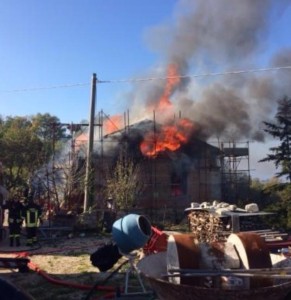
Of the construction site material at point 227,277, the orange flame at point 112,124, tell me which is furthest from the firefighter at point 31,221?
the orange flame at point 112,124

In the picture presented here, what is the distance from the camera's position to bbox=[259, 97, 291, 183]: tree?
22.8m

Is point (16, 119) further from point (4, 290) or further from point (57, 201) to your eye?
point (4, 290)

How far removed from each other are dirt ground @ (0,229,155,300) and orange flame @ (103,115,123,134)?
16180 millimetres

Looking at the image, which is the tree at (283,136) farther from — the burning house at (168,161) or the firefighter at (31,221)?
the firefighter at (31,221)

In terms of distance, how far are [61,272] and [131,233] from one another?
5.04 m

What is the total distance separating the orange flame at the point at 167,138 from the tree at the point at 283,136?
5981 mm

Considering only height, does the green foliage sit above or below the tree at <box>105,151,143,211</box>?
above

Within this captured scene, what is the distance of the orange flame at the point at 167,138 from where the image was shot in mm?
26391

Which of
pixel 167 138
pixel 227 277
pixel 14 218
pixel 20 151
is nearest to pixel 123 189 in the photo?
pixel 14 218

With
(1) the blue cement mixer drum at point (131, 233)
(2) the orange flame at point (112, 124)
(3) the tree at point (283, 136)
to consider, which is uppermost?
(2) the orange flame at point (112, 124)

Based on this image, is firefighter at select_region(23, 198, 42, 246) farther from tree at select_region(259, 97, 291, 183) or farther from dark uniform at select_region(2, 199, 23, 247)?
tree at select_region(259, 97, 291, 183)

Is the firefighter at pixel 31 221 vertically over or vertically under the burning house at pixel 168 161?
under

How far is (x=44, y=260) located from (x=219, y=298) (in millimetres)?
8331

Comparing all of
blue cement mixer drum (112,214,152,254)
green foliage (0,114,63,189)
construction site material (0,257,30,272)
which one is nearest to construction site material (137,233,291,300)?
blue cement mixer drum (112,214,152,254)
